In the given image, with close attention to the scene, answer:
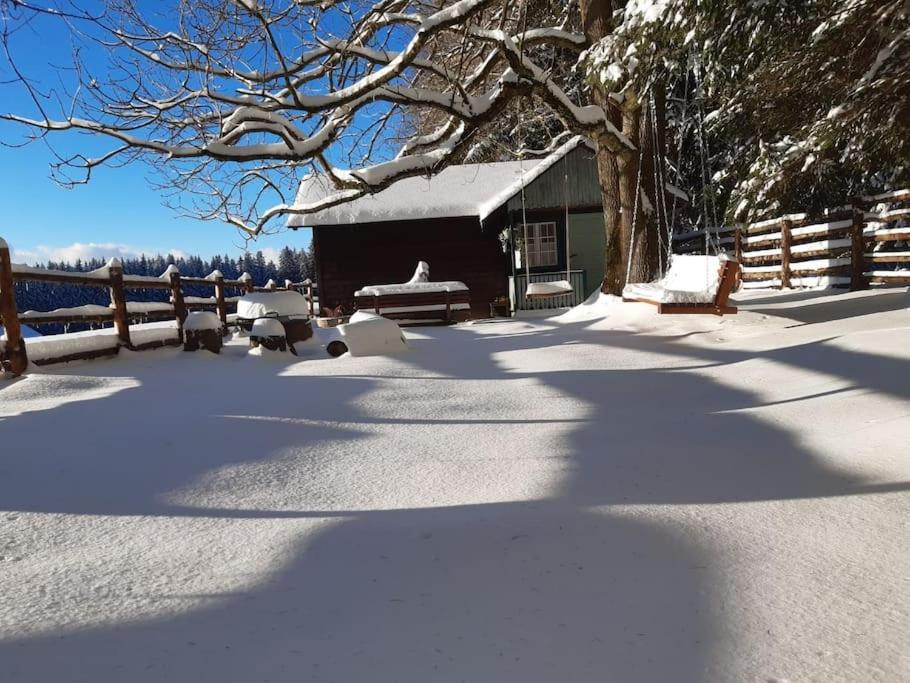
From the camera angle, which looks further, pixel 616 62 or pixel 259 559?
pixel 616 62

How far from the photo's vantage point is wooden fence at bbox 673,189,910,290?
→ 9.93 meters

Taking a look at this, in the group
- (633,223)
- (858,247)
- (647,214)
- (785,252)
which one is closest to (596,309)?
(633,223)

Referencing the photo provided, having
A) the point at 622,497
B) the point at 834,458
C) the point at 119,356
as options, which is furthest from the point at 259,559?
the point at 119,356

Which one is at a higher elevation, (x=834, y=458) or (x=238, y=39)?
(x=238, y=39)

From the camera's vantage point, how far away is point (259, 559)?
1.86 metres

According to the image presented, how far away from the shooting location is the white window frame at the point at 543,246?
16.3 m

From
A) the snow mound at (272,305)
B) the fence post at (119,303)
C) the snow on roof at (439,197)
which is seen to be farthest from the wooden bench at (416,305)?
the fence post at (119,303)

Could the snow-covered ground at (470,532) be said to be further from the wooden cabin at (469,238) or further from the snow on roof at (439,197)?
the wooden cabin at (469,238)

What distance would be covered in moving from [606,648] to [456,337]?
296 inches

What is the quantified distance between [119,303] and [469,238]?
11108mm

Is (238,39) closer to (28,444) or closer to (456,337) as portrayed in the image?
(456,337)

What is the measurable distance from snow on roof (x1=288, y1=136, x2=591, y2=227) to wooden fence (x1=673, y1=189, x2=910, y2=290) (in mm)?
5375

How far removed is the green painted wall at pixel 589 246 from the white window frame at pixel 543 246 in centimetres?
55

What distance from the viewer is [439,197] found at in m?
16.4
